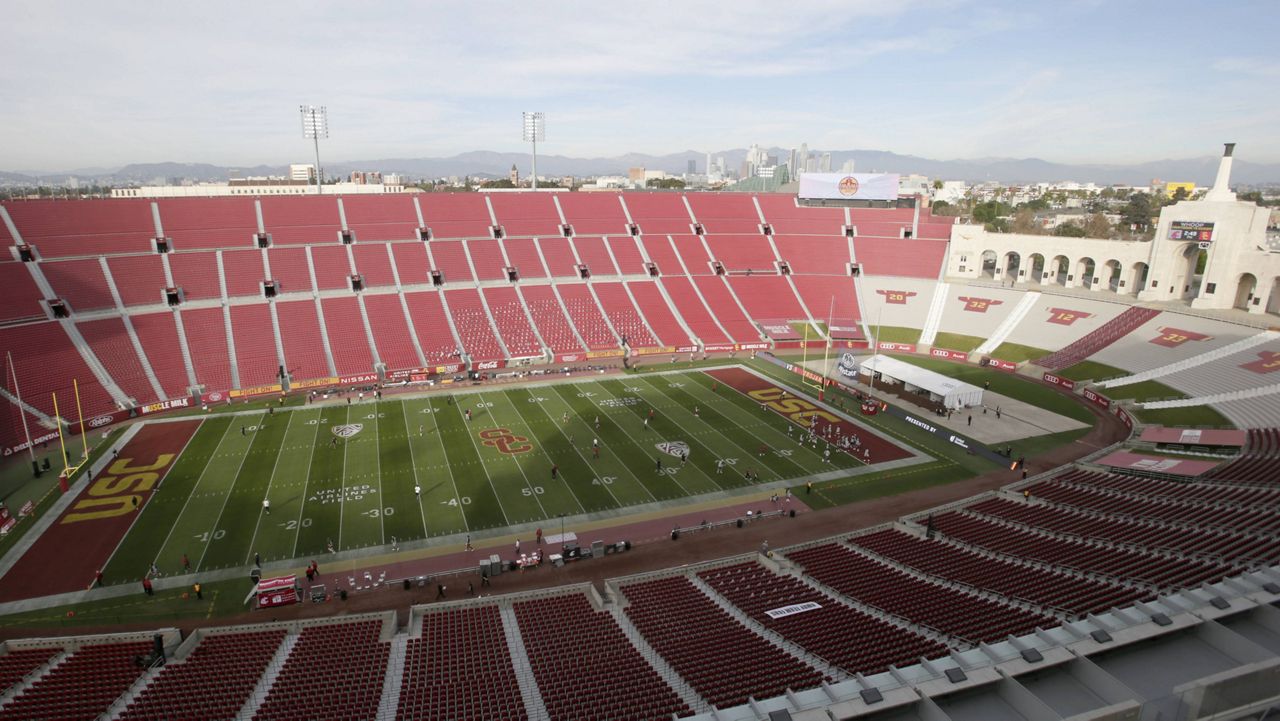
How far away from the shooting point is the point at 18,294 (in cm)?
4178

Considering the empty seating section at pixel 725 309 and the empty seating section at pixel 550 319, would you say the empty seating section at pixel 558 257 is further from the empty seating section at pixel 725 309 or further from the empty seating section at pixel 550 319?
the empty seating section at pixel 725 309

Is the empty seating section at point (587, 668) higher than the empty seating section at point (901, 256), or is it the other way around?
the empty seating section at point (901, 256)

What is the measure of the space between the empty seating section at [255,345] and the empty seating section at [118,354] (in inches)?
201

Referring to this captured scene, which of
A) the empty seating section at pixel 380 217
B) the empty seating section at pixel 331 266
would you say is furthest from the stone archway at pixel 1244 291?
the empty seating section at pixel 331 266

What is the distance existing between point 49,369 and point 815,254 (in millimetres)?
58915

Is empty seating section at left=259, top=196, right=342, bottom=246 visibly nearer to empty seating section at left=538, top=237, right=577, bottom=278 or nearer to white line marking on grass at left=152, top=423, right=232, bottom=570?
empty seating section at left=538, top=237, right=577, bottom=278

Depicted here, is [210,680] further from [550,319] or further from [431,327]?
[550,319]

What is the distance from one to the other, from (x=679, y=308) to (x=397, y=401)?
997 inches

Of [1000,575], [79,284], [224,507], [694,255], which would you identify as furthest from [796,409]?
[79,284]

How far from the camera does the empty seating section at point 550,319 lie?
5125 cm

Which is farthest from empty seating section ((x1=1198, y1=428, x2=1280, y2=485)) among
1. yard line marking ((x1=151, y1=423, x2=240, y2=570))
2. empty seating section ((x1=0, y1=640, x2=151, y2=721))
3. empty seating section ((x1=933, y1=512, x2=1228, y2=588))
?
yard line marking ((x1=151, y1=423, x2=240, y2=570))

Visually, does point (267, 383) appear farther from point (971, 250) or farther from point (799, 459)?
point (971, 250)

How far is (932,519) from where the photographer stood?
2530cm

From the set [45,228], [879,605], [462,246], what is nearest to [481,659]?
[879,605]
